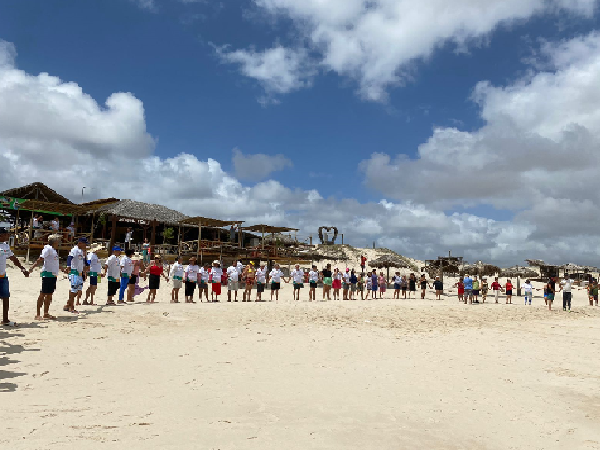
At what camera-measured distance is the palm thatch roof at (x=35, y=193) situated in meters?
26.1

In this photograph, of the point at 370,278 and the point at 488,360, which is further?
the point at 370,278

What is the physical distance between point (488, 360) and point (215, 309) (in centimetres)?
683

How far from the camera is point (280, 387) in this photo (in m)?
4.83

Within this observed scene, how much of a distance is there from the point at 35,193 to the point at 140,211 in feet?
21.5

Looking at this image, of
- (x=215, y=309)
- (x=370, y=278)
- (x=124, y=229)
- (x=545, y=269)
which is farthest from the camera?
(x=545, y=269)

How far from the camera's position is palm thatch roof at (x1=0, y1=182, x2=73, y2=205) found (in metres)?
26.1

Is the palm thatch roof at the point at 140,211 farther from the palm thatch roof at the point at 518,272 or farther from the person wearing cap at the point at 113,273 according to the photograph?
the palm thatch roof at the point at 518,272

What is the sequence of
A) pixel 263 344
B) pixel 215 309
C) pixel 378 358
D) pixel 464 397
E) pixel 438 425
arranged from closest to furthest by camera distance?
pixel 438 425 < pixel 464 397 < pixel 378 358 < pixel 263 344 < pixel 215 309

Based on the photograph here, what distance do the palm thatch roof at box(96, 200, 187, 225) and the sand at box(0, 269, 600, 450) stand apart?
21.5 m

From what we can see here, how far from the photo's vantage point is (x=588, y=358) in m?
7.65

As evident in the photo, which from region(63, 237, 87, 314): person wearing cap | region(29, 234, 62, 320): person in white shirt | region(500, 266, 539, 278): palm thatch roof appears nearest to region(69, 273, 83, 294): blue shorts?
region(63, 237, 87, 314): person wearing cap

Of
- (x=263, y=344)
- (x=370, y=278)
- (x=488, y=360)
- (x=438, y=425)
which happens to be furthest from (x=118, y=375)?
(x=370, y=278)

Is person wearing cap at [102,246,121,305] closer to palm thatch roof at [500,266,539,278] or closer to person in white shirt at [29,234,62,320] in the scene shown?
person in white shirt at [29,234,62,320]

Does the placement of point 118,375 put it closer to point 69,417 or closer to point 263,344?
point 69,417
